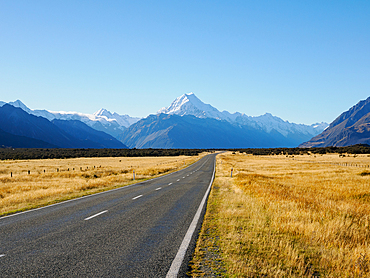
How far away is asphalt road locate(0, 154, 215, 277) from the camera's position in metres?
5.22

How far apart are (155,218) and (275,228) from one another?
4.32 metres

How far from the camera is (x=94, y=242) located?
6.96m

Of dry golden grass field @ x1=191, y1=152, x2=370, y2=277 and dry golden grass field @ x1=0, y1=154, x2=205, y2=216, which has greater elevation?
dry golden grass field @ x1=191, y1=152, x2=370, y2=277

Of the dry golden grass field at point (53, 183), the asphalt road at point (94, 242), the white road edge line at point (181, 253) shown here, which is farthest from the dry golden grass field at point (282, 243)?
the dry golden grass field at point (53, 183)

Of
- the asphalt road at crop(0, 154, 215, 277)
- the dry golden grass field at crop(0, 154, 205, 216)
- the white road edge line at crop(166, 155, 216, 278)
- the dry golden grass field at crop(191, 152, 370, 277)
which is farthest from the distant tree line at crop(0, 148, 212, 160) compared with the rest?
the dry golden grass field at crop(191, 152, 370, 277)

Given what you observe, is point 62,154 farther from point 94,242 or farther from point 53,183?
point 94,242

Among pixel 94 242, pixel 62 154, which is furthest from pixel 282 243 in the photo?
pixel 62 154

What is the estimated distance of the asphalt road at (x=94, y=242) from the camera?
17.1 ft

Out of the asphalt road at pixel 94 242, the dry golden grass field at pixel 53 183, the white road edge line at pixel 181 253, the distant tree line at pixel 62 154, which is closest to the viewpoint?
the white road edge line at pixel 181 253

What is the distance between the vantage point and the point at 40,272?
16.6 ft

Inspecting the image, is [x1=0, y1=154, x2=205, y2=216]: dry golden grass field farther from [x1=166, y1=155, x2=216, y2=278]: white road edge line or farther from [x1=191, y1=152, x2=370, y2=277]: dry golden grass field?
[x1=191, y1=152, x2=370, y2=277]: dry golden grass field

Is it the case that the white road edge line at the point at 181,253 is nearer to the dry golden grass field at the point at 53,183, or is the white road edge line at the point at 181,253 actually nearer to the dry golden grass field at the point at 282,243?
the dry golden grass field at the point at 282,243

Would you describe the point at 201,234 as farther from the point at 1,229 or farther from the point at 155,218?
the point at 1,229

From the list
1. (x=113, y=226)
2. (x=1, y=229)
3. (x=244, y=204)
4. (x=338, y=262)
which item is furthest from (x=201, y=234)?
(x=1, y=229)
